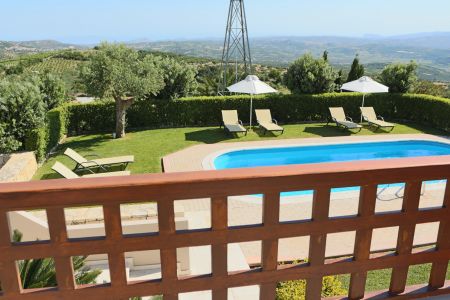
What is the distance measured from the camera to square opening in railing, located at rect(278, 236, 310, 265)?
671cm

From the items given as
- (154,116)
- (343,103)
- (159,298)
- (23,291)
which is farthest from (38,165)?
(343,103)

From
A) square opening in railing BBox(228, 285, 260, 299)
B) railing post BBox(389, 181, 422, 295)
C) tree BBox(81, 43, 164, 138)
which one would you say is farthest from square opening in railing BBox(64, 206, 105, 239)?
tree BBox(81, 43, 164, 138)

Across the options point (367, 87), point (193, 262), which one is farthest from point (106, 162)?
point (367, 87)

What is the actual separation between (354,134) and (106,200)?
1625 cm

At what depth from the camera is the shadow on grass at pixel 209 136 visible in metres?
15.6

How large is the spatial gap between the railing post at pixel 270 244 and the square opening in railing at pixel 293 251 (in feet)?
15.7

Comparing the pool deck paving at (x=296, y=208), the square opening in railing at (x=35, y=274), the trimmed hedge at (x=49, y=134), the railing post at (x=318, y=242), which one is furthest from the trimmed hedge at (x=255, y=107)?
the railing post at (x=318, y=242)

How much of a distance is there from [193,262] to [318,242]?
5.02 meters

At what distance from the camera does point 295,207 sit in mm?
9414

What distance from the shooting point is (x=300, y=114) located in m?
19.0

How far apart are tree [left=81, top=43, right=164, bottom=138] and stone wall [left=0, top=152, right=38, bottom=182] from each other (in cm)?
410

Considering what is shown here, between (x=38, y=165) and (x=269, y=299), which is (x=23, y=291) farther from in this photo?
(x=38, y=165)

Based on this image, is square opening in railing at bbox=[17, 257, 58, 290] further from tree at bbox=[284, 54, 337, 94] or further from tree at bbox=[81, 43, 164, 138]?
tree at bbox=[284, 54, 337, 94]

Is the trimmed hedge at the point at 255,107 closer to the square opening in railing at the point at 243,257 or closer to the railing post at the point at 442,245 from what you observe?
→ the square opening in railing at the point at 243,257
